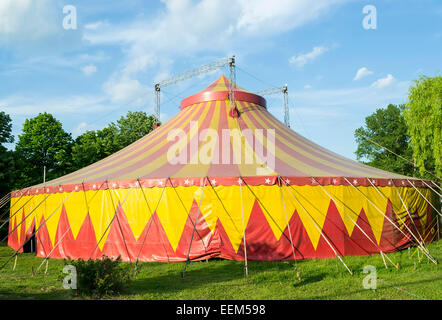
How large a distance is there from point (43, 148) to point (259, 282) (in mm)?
22670

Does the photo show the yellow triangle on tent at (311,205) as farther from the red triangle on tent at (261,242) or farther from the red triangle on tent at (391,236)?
the red triangle on tent at (391,236)

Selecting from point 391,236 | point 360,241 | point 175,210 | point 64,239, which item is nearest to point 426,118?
point 391,236

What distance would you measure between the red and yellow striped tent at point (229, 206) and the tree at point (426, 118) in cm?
669

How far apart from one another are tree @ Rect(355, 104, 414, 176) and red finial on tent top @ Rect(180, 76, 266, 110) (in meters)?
17.4

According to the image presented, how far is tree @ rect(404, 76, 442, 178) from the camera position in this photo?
14.5m

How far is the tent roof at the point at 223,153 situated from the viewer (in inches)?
310

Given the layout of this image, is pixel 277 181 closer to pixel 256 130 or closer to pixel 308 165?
pixel 308 165

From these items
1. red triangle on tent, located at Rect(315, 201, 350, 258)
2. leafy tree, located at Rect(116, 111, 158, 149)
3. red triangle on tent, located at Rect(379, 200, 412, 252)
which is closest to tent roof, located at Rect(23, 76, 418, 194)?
red triangle on tent, located at Rect(315, 201, 350, 258)

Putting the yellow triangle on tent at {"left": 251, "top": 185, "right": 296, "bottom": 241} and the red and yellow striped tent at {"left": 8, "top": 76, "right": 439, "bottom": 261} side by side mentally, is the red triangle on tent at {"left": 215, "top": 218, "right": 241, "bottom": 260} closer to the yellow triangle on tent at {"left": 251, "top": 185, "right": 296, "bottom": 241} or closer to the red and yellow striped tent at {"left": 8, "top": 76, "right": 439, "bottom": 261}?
the red and yellow striped tent at {"left": 8, "top": 76, "right": 439, "bottom": 261}

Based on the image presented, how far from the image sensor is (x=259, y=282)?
5645mm

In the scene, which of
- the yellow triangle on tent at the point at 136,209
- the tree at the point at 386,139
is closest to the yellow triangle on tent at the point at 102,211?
the yellow triangle on tent at the point at 136,209

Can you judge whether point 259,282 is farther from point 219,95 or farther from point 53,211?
point 219,95
